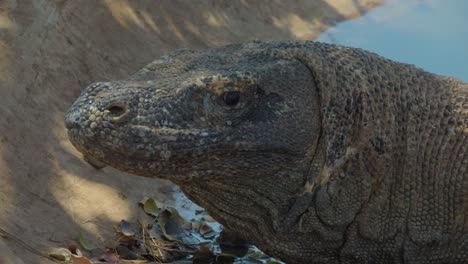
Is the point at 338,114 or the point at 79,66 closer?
the point at 338,114

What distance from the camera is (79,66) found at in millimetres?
8344

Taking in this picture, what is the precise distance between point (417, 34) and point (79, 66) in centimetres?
649

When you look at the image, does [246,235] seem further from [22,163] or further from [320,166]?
[22,163]

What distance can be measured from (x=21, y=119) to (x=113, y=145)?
2508 mm

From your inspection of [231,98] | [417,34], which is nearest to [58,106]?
[231,98]

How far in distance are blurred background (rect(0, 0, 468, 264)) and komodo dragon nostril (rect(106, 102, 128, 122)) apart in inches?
40.2

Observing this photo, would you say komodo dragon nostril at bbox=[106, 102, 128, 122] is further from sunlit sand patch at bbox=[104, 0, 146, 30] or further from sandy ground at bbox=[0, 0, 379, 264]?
sunlit sand patch at bbox=[104, 0, 146, 30]

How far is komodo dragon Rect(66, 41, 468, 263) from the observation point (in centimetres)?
462

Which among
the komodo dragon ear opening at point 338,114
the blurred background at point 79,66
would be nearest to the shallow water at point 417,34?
the blurred background at point 79,66

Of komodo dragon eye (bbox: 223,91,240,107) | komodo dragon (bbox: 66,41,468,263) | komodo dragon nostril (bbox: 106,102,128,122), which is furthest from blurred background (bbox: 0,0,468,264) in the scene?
komodo dragon eye (bbox: 223,91,240,107)

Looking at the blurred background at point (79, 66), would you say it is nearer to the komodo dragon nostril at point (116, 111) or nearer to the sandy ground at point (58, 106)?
the sandy ground at point (58, 106)

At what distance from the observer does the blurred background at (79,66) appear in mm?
6078

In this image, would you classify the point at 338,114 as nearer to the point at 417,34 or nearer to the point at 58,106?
the point at 58,106

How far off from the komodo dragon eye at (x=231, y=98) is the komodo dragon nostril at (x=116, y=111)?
20.9 inches
